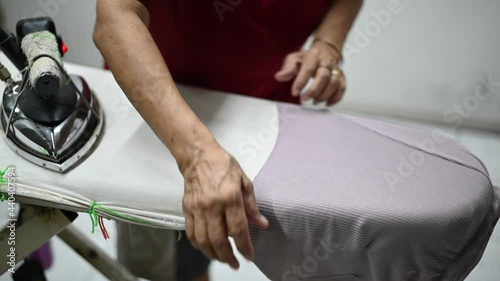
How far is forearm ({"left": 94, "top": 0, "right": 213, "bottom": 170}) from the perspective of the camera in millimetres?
653

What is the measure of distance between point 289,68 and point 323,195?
1.09 feet

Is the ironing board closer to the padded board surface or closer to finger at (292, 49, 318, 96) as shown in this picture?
the padded board surface

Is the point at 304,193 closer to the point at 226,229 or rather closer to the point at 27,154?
the point at 226,229

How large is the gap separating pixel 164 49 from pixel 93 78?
146 millimetres

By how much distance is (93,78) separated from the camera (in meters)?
0.91

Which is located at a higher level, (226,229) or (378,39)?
(226,229)

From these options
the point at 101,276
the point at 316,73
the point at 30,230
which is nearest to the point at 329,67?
the point at 316,73

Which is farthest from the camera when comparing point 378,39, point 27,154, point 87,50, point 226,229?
point 378,39

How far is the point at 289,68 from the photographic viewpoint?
3.08 ft

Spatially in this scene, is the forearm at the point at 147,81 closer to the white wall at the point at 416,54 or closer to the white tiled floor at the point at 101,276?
the white tiled floor at the point at 101,276

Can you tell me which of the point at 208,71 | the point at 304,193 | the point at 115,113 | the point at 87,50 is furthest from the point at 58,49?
the point at 87,50

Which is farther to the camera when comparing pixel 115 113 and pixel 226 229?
pixel 115 113

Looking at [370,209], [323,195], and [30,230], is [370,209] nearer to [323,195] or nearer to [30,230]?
[323,195]

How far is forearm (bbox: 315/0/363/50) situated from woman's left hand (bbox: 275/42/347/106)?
0.03m
